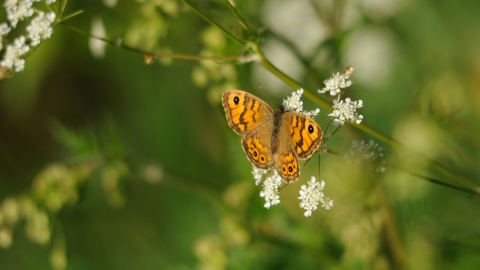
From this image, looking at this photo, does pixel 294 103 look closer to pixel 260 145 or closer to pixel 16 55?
pixel 260 145

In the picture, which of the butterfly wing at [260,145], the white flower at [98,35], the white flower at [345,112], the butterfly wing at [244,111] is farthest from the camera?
the white flower at [98,35]

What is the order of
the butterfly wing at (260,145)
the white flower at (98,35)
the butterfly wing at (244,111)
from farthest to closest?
the white flower at (98,35) < the butterfly wing at (244,111) < the butterfly wing at (260,145)

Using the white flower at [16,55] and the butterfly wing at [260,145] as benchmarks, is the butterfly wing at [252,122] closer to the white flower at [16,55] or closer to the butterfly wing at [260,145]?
the butterfly wing at [260,145]

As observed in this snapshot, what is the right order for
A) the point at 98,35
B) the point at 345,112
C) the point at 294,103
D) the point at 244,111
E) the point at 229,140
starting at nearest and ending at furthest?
the point at 345,112, the point at 294,103, the point at 244,111, the point at 98,35, the point at 229,140

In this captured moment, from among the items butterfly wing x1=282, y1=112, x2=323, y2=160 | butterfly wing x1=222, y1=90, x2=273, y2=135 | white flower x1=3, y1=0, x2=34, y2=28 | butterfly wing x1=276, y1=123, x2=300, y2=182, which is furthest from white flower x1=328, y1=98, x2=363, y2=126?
white flower x1=3, y1=0, x2=34, y2=28

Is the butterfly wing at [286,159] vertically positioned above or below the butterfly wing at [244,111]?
below

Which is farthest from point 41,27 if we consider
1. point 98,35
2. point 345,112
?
point 345,112

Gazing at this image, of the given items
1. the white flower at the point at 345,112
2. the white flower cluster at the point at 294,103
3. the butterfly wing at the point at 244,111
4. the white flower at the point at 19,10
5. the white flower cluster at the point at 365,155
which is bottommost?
the white flower cluster at the point at 365,155

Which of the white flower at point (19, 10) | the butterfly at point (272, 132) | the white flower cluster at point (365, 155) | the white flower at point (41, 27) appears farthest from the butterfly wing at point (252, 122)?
the white flower at point (19, 10)
